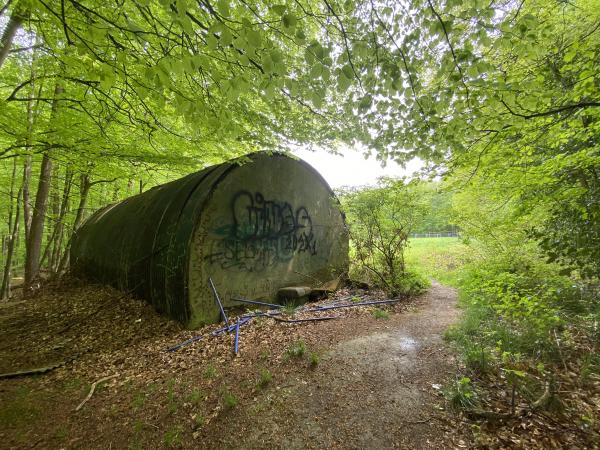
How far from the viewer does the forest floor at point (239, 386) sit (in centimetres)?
294

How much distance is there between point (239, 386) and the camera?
12.1 feet

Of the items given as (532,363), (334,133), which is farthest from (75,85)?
(532,363)

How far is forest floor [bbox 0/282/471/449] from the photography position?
2.94 metres

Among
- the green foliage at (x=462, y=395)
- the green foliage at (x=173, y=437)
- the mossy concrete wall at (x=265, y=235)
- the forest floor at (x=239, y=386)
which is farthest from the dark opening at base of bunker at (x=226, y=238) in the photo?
the green foliage at (x=462, y=395)

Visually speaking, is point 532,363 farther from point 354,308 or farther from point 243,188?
point 243,188

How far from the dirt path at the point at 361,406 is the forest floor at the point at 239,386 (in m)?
0.01

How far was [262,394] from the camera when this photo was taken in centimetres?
352

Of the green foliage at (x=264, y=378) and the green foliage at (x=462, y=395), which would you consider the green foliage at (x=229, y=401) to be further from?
the green foliage at (x=462, y=395)

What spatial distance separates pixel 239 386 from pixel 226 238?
11.3 ft

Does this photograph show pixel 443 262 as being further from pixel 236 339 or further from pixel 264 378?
pixel 264 378

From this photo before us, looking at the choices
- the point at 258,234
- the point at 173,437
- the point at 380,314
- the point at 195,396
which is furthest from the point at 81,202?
the point at 380,314

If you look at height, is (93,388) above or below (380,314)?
below

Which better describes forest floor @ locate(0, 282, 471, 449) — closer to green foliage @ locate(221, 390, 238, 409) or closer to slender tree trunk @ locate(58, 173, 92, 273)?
green foliage @ locate(221, 390, 238, 409)

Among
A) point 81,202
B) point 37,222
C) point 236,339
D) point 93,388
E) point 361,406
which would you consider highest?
point 81,202
